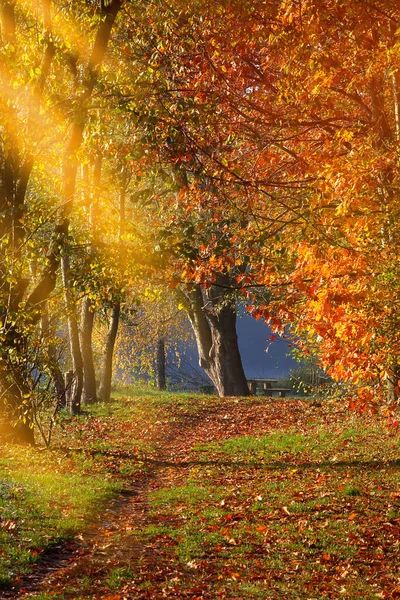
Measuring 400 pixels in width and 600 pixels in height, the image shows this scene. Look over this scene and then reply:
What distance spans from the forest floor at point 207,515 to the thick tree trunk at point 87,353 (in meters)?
6.98

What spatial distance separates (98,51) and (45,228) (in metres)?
12.7

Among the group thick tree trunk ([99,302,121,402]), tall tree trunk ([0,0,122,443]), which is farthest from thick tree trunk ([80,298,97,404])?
tall tree trunk ([0,0,122,443])

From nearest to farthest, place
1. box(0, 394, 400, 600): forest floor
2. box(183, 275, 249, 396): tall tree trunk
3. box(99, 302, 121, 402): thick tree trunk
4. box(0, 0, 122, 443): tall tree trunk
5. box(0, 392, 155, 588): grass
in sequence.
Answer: box(0, 394, 400, 600): forest floor, box(0, 392, 155, 588): grass, box(0, 0, 122, 443): tall tree trunk, box(99, 302, 121, 402): thick tree trunk, box(183, 275, 249, 396): tall tree trunk

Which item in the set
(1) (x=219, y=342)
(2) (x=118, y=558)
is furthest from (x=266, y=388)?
(2) (x=118, y=558)

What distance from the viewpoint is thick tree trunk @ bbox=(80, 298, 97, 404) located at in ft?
92.3

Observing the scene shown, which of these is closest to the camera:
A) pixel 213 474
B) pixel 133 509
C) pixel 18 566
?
pixel 18 566

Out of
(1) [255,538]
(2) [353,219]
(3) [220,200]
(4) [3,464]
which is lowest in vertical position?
(1) [255,538]

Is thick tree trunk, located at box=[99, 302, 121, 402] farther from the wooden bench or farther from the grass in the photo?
the wooden bench

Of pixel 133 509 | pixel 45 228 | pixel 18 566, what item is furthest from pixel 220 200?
pixel 45 228

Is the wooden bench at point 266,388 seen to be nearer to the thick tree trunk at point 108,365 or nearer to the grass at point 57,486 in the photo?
the thick tree trunk at point 108,365

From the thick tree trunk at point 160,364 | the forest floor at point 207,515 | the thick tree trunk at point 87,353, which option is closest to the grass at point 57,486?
the forest floor at point 207,515

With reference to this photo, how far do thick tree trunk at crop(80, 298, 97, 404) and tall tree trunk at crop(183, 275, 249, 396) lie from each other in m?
5.27

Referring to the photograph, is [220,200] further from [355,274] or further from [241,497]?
[241,497]

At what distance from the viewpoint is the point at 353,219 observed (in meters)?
13.3
